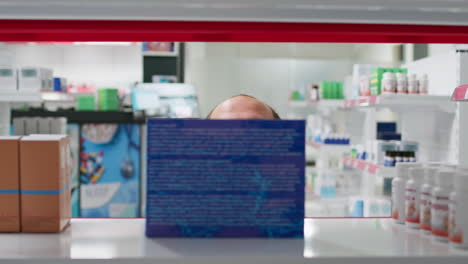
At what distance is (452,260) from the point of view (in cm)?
111

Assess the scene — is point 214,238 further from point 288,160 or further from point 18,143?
point 18,143

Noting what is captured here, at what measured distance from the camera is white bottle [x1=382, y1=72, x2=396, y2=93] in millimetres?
4008

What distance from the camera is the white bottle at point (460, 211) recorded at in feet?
3.78

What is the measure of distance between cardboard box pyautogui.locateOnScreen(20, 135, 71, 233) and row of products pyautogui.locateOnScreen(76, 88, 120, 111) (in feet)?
15.9

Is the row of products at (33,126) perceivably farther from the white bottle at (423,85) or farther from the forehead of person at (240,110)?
the white bottle at (423,85)

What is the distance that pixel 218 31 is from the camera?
126 cm

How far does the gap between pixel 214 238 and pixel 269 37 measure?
1.76 feet

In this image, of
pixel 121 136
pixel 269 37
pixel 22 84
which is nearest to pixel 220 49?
pixel 121 136

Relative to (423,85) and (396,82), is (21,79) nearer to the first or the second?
(396,82)

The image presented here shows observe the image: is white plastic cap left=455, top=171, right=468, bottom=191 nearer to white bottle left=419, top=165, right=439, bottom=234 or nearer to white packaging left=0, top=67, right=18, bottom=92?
white bottle left=419, top=165, right=439, bottom=234

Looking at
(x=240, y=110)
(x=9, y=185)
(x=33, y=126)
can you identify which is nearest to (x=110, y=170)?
(x=33, y=126)

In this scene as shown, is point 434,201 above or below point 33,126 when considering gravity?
below

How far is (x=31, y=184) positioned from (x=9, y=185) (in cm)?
6

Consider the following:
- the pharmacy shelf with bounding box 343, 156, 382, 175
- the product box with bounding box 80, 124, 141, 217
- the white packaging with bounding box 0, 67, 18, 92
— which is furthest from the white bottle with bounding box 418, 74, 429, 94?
the white packaging with bounding box 0, 67, 18, 92
